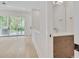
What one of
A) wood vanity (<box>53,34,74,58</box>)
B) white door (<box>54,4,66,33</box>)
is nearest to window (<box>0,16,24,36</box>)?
white door (<box>54,4,66,33</box>)

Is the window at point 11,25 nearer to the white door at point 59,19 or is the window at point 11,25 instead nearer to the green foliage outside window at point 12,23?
the green foliage outside window at point 12,23

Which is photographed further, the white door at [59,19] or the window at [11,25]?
the window at [11,25]

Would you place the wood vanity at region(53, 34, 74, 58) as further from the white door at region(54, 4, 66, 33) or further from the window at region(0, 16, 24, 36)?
the window at region(0, 16, 24, 36)

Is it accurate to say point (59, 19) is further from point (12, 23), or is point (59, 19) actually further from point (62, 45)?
point (12, 23)

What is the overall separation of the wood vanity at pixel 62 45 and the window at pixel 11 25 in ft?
40.1

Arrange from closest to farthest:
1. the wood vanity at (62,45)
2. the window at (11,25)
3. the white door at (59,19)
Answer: the wood vanity at (62,45), the white door at (59,19), the window at (11,25)

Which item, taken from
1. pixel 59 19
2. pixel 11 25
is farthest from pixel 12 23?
pixel 59 19

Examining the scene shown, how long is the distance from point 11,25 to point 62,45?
1288cm

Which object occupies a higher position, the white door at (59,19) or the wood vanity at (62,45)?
the white door at (59,19)

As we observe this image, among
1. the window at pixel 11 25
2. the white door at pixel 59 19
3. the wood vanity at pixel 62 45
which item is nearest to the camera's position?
the wood vanity at pixel 62 45

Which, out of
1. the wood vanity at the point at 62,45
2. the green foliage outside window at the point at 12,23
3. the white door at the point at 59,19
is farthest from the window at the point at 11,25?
the wood vanity at the point at 62,45

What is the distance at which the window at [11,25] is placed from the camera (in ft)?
52.3

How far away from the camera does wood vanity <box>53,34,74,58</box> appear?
3.85m

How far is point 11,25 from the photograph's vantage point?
53.3 ft
